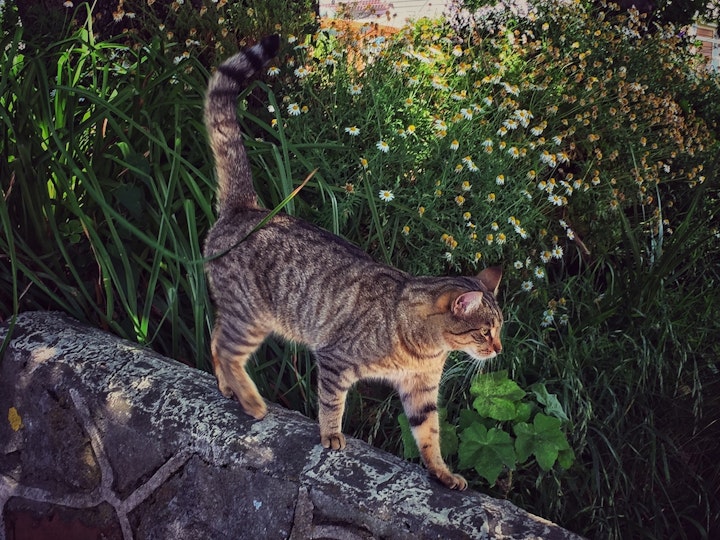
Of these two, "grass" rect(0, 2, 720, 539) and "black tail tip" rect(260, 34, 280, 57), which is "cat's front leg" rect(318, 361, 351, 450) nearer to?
"grass" rect(0, 2, 720, 539)

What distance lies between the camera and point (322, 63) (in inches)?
152

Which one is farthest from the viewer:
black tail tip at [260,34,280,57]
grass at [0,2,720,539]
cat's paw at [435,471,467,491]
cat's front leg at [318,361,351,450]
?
grass at [0,2,720,539]

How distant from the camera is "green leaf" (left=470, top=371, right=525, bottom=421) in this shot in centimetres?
263

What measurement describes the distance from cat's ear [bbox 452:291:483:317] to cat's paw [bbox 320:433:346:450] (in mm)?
536

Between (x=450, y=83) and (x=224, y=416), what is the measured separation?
89.1 inches

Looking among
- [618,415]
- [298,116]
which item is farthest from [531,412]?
[298,116]

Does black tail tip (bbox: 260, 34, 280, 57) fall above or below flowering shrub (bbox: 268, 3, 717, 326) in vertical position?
above

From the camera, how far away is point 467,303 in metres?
2.39

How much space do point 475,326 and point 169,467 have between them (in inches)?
42.7

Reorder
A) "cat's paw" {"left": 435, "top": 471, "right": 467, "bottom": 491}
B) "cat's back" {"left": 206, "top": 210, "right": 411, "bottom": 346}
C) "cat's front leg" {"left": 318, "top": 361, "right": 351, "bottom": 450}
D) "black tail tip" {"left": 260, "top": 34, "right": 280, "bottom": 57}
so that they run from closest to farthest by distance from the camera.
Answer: "cat's paw" {"left": 435, "top": 471, "right": 467, "bottom": 491} < "cat's front leg" {"left": 318, "top": 361, "right": 351, "bottom": 450} < "black tail tip" {"left": 260, "top": 34, "right": 280, "bottom": 57} < "cat's back" {"left": 206, "top": 210, "right": 411, "bottom": 346}

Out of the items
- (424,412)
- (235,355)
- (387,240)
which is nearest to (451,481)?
(424,412)

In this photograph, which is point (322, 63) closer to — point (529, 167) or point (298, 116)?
point (298, 116)

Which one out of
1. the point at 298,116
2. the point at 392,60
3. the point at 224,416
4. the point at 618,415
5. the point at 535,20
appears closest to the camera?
the point at 224,416

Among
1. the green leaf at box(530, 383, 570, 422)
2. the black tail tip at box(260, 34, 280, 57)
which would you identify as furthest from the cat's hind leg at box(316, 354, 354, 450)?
→ the black tail tip at box(260, 34, 280, 57)
